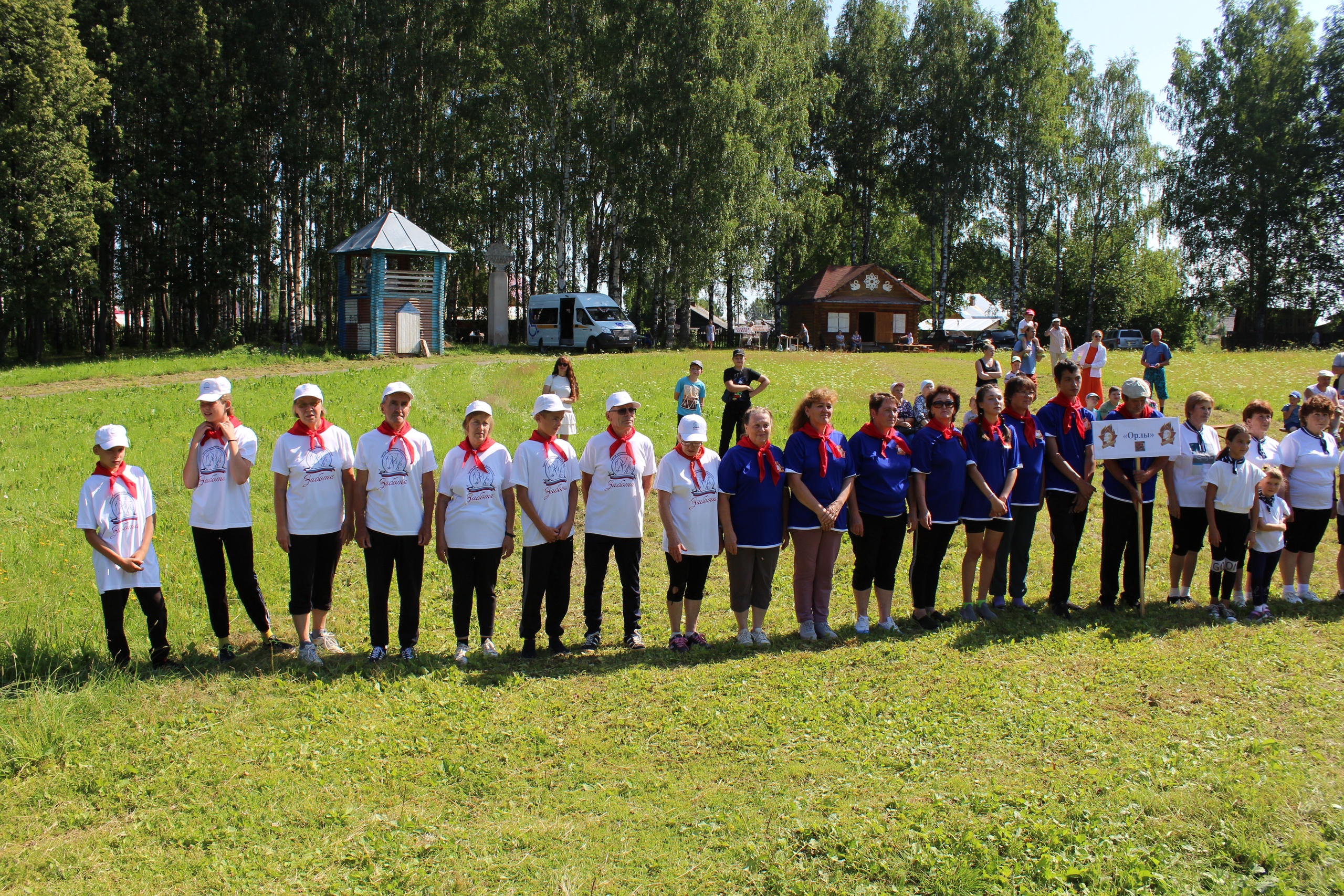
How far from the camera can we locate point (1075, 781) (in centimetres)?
460

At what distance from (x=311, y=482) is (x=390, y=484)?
1.75 feet

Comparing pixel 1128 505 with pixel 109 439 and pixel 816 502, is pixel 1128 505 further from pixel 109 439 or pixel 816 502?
pixel 109 439

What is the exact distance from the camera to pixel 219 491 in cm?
634

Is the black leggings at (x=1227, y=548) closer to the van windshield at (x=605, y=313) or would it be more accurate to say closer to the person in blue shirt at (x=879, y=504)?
the person in blue shirt at (x=879, y=504)

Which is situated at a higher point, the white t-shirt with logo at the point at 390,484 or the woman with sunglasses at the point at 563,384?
the woman with sunglasses at the point at 563,384

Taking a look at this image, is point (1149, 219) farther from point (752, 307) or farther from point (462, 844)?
point (462, 844)

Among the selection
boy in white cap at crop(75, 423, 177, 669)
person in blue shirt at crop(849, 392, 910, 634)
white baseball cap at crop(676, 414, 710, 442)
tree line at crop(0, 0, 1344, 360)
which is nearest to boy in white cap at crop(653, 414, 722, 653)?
white baseball cap at crop(676, 414, 710, 442)

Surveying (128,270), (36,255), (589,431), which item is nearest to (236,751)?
(589,431)

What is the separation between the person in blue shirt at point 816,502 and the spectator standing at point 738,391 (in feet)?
15.9

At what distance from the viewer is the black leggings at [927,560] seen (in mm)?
7113

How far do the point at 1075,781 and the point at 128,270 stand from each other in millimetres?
39073

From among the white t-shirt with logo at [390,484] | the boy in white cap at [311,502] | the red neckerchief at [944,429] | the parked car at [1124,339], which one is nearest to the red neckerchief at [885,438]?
the red neckerchief at [944,429]

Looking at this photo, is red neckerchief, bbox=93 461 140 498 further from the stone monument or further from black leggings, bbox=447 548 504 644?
the stone monument

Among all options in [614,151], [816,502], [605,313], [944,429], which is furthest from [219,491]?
[614,151]
